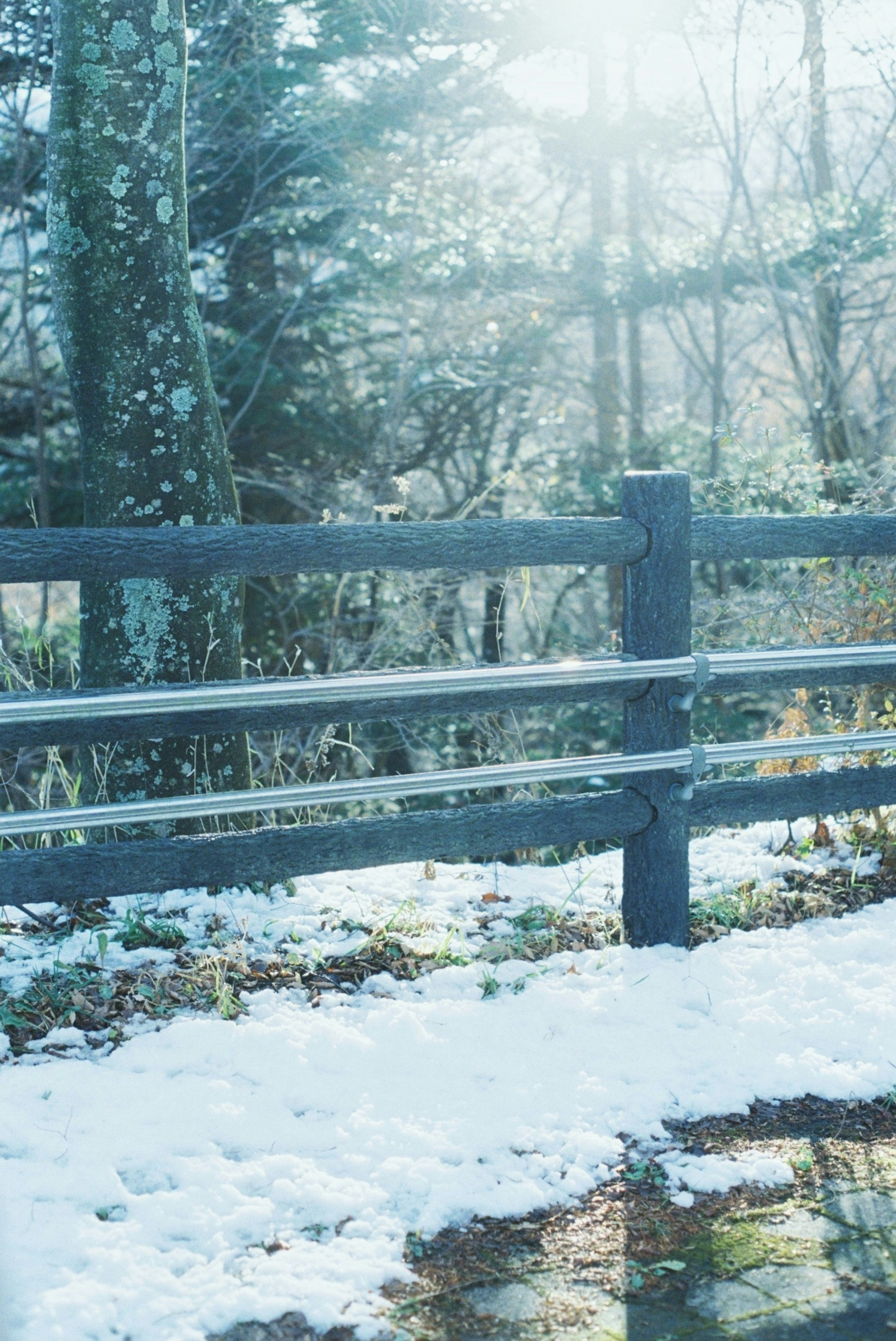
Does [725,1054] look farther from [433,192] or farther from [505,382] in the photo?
[433,192]

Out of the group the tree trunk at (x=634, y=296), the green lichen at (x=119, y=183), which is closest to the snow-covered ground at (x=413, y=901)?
the green lichen at (x=119, y=183)

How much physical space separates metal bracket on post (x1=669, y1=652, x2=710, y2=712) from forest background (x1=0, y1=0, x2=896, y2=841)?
4.42 m

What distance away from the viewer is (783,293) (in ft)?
42.7

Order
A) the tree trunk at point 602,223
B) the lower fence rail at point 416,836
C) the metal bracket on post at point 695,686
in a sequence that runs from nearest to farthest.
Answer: the lower fence rail at point 416,836 → the metal bracket on post at point 695,686 → the tree trunk at point 602,223

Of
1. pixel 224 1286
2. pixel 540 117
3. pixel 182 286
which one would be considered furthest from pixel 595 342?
pixel 224 1286

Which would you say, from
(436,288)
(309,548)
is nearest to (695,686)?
(309,548)

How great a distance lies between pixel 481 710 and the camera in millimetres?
4090

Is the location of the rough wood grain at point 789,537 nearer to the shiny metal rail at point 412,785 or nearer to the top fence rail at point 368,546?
the top fence rail at point 368,546

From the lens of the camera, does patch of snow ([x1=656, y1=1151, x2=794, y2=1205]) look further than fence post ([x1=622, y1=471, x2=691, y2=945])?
No

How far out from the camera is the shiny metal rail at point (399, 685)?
132 inches

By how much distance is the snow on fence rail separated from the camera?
352 cm

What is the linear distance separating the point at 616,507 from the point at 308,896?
868 cm

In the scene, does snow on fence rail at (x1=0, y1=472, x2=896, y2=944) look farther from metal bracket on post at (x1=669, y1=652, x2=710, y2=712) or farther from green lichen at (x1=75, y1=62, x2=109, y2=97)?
green lichen at (x1=75, y1=62, x2=109, y2=97)

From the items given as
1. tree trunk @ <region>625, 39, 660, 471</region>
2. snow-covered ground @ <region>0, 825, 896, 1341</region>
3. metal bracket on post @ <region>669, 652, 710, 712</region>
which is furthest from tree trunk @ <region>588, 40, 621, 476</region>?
snow-covered ground @ <region>0, 825, 896, 1341</region>
